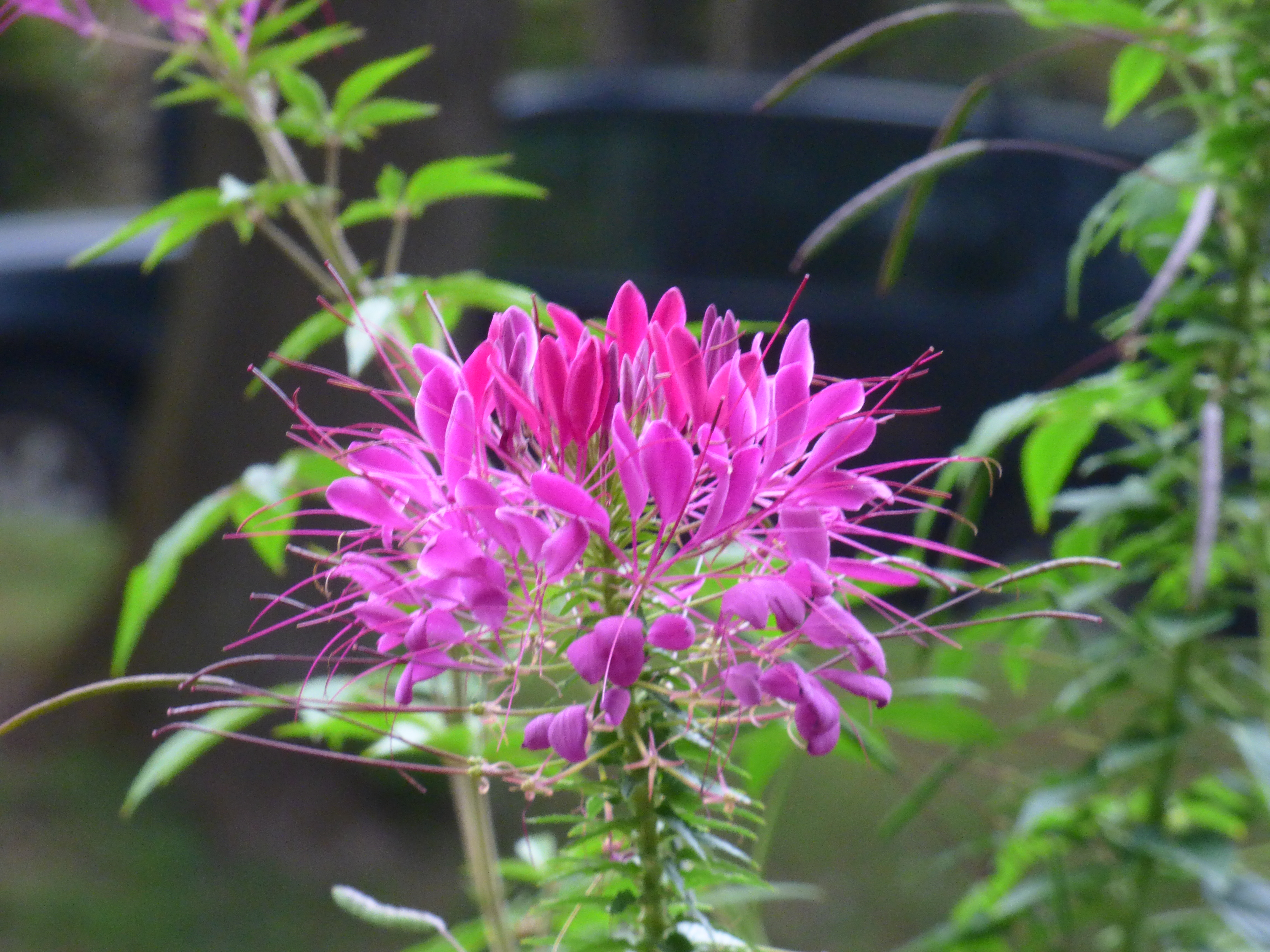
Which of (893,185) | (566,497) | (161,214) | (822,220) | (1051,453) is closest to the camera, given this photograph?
(566,497)

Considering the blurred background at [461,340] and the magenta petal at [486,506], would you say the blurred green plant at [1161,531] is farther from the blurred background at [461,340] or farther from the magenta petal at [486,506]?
the magenta petal at [486,506]

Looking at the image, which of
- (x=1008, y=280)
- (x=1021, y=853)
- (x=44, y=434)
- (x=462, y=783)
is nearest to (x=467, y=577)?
(x=462, y=783)

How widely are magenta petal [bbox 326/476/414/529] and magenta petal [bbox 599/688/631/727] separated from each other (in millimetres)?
79

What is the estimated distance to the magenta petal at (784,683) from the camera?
316 mm

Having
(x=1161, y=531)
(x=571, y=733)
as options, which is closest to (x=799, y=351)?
(x=571, y=733)

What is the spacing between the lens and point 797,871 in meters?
2.08

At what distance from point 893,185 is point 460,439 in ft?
0.84

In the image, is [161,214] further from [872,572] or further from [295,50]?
[872,572]

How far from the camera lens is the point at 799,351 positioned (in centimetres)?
35

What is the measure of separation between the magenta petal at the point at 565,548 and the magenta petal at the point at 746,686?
57 millimetres

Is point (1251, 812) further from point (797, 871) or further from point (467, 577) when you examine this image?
point (797, 871)

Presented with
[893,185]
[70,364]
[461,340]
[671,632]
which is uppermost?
[893,185]

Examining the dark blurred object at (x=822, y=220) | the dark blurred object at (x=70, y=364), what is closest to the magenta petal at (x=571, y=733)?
the dark blurred object at (x=822, y=220)

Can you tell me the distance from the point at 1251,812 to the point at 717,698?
544mm
